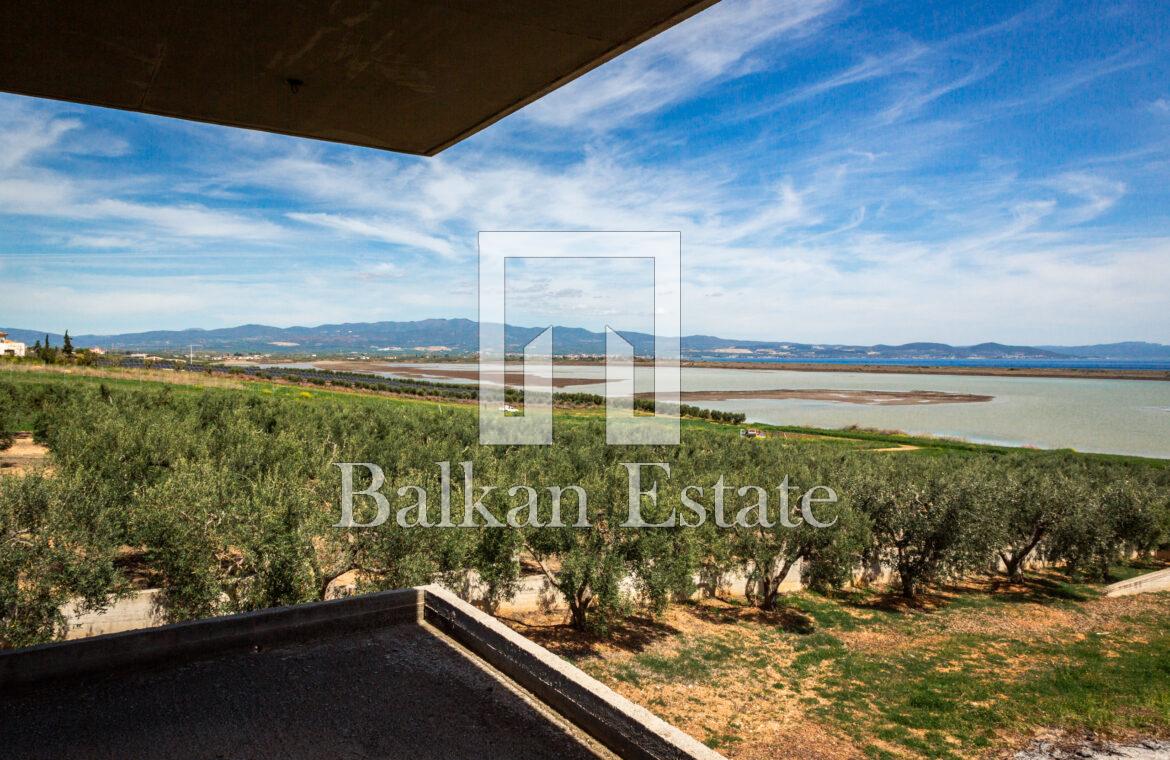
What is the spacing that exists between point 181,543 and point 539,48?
1291cm

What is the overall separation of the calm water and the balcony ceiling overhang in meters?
67.4

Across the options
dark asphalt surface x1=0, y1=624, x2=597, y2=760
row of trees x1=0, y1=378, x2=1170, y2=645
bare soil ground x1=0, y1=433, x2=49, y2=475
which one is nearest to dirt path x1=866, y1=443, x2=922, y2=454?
row of trees x1=0, y1=378, x2=1170, y2=645

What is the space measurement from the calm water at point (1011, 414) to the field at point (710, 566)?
3647 centimetres

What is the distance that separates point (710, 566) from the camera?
2123 centimetres

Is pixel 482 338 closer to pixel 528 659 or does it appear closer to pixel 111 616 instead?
pixel 111 616

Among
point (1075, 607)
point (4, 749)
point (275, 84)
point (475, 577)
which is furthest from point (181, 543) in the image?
point (1075, 607)

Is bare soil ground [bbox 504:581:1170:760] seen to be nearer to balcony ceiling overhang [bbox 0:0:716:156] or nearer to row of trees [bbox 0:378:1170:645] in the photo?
row of trees [bbox 0:378:1170:645]

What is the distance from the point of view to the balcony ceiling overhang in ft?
9.16

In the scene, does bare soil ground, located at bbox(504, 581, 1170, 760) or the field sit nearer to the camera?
the field

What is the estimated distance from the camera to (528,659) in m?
5.05

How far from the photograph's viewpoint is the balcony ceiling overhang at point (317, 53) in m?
2.79

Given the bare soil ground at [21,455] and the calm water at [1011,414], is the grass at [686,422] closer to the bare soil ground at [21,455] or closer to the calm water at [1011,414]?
the calm water at [1011,414]

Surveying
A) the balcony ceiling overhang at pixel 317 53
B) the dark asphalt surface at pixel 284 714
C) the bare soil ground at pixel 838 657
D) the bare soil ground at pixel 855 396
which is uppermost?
the balcony ceiling overhang at pixel 317 53

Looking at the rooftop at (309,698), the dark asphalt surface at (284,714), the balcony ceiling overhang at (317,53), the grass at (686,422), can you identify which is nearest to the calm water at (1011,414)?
the grass at (686,422)
